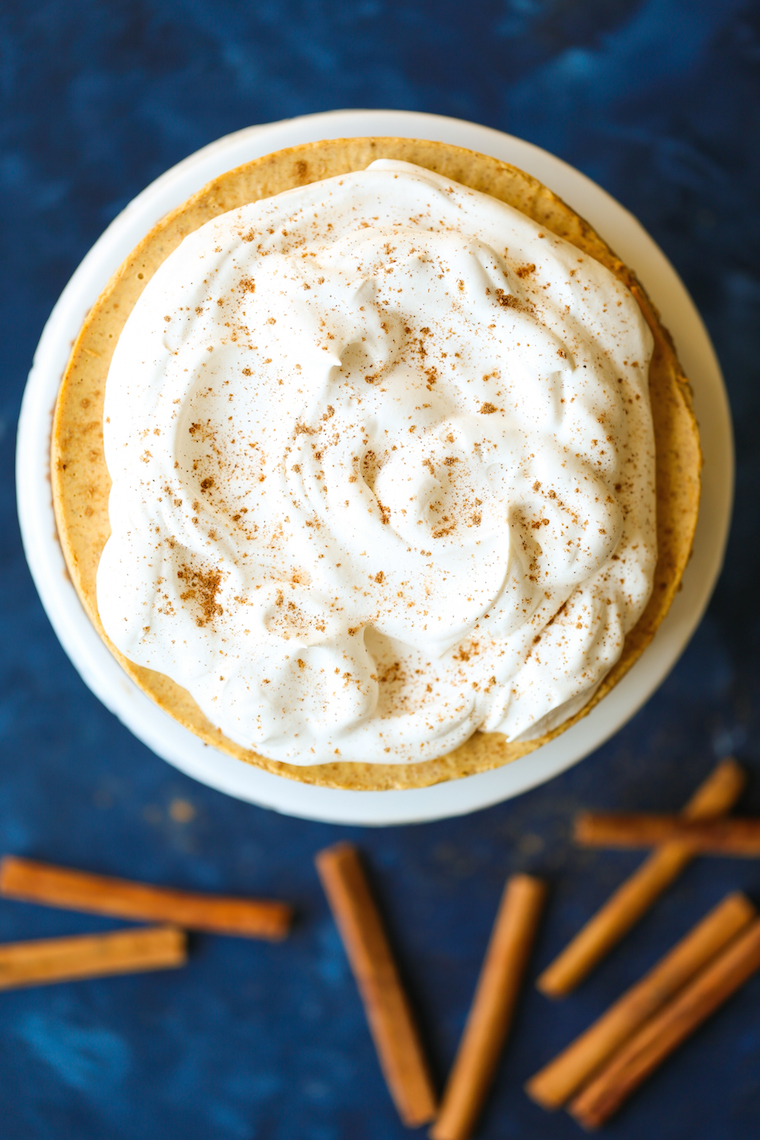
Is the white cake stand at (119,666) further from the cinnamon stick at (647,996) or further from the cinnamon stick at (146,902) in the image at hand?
the cinnamon stick at (647,996)

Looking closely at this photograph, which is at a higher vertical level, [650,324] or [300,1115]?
[650,324]

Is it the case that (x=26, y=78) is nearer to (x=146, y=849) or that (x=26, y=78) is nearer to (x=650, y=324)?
(x=650, y=324)

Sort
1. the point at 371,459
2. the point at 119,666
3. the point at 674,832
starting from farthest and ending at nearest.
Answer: the point at 674,832 → the point at 119,666 → the point at 371,459

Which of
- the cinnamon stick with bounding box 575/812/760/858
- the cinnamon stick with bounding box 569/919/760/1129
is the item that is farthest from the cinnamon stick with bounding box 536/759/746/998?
the cinnamon stick with bounding box 569/919/760/1129

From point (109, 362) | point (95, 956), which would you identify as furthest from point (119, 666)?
point (95, 956)

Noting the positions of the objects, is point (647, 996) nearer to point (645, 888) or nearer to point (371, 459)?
point (645, 888)

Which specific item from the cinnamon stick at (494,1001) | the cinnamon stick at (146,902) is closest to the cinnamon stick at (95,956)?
the cinnamon stick at (146,902)

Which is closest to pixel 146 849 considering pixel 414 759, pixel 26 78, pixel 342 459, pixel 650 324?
pixel 414 759
